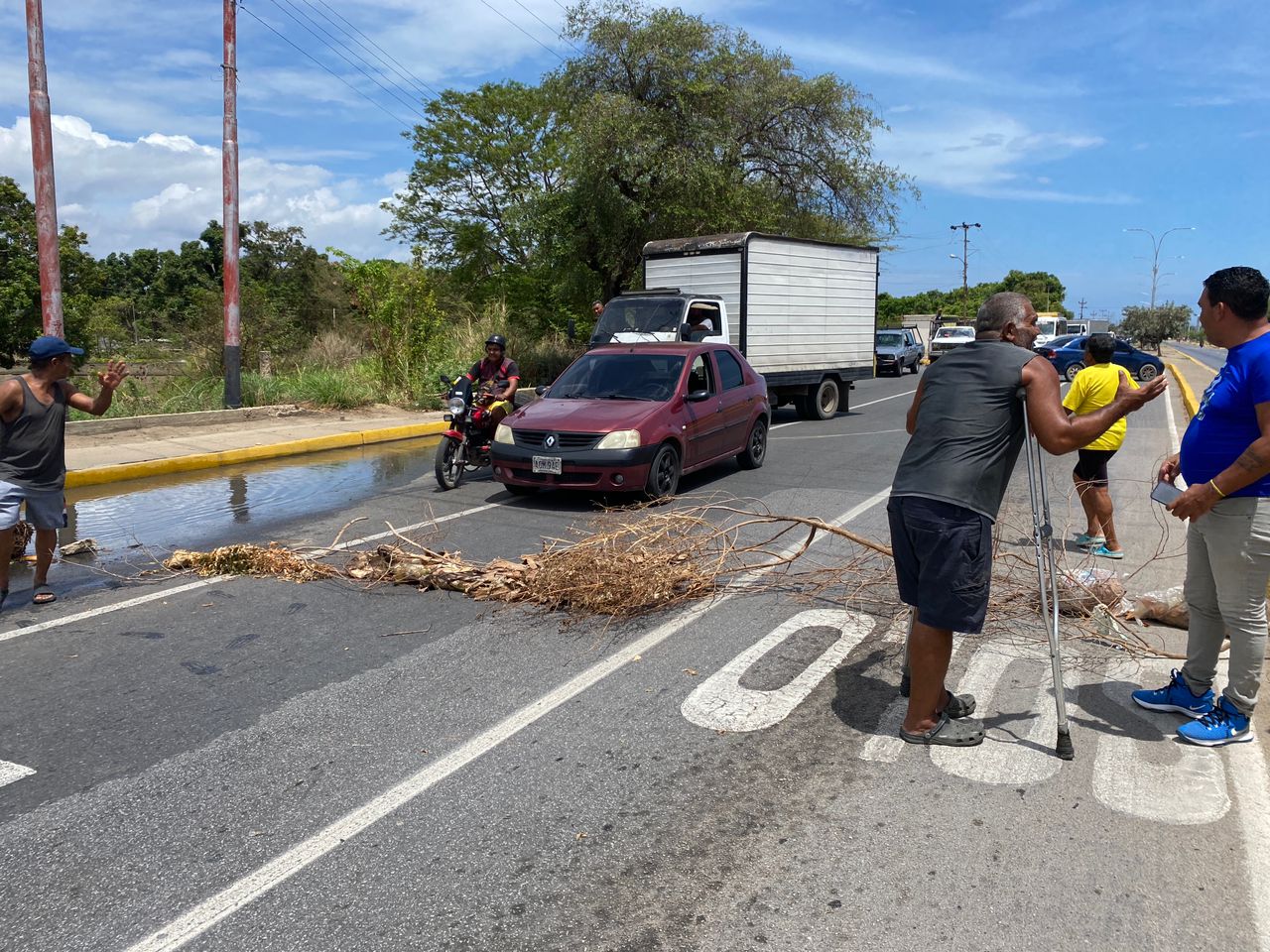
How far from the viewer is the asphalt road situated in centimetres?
293

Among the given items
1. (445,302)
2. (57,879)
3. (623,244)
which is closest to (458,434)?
(57,879)

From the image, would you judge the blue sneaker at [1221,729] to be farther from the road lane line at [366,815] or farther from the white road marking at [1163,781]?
the road lane line at [366,815]

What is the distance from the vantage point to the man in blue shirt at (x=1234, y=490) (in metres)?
3.74

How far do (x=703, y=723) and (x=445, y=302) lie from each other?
27.7 meters

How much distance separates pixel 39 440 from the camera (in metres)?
6.25

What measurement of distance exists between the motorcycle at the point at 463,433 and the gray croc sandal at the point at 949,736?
7395 millimetres

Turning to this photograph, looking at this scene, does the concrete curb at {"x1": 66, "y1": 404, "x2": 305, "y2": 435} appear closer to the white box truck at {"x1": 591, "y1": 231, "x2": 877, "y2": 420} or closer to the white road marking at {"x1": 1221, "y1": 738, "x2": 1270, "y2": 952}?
the white box truck at {"x1": 591, "y1": 231, "x2": 877, "y2": 420}

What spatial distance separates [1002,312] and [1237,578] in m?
1.43

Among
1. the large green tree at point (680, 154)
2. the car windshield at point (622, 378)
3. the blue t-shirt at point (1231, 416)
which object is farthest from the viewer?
the large green tree at point (680, 154)

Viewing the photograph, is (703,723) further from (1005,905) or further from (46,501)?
(46,501)

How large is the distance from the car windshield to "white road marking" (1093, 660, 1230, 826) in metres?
6.52

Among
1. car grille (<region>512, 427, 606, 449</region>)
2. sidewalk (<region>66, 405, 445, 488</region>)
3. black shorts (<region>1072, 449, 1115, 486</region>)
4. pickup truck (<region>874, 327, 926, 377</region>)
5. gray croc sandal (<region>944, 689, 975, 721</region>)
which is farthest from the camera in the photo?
pickup truck (<region>874, 327, 926, 377</region>)

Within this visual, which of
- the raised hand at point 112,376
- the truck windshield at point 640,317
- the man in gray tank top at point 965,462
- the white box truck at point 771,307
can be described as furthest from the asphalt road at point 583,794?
the white box truck at point 771,307

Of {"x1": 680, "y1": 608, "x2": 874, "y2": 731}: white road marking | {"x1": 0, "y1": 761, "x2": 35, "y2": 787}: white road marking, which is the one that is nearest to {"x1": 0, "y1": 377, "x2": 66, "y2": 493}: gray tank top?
{"x1": 0, "y1": 761, "x2": 35, "y2": 787}: white road marking
